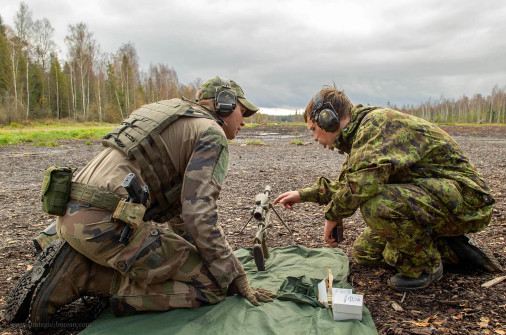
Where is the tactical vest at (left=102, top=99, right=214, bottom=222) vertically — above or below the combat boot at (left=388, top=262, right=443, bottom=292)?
above

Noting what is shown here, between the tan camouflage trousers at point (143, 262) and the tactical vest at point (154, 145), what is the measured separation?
306 mm

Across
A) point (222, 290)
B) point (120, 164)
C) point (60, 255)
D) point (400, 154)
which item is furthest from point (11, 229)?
point (400, 154)

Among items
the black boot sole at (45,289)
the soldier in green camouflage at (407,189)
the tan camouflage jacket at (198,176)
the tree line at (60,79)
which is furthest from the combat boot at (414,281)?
the tree line at (60,79)

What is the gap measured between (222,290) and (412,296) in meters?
1.68

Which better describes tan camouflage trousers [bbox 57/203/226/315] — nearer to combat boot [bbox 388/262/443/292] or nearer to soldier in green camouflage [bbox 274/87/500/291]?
soldier in green camouflage [bbox 274/87/500/291]

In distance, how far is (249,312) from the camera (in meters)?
3.02

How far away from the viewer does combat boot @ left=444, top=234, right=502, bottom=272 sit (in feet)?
11.8

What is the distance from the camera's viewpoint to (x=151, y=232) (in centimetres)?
297

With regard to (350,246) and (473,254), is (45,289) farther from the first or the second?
(473,254)

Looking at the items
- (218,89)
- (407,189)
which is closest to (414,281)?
(407,189)

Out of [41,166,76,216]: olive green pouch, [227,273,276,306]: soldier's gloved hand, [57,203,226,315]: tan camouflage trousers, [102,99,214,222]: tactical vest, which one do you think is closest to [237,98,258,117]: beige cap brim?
[102,99,214,222]: tactical vest

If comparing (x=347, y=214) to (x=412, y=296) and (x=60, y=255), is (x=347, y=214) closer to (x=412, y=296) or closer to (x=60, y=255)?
(x=412, y=296)

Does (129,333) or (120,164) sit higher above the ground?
(120,164)

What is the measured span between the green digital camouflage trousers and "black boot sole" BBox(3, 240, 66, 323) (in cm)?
261
